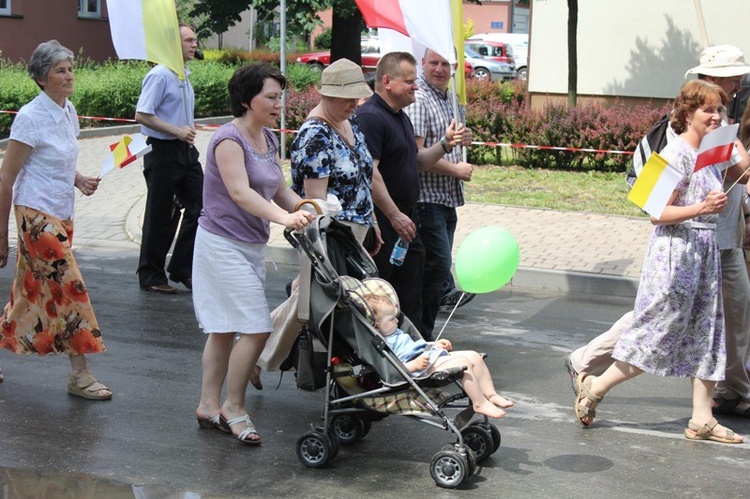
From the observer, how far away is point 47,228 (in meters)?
6.14

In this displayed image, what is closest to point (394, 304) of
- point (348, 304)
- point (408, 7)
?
point (348, 304)

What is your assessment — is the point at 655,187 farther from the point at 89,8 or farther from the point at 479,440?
the point at 89,8

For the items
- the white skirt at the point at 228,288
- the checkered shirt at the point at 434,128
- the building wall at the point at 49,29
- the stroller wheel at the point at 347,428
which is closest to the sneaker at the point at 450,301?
the checkered shirt at the point at 434,128

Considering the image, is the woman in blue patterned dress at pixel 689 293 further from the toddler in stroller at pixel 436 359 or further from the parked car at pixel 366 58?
the parked car at pixel 366 58

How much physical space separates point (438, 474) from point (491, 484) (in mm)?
281

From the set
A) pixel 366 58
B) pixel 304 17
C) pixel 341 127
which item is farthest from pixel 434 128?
pixel 366 58

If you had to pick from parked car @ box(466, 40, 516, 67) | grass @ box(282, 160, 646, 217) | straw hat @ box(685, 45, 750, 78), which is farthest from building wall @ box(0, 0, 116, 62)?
straw hat @ box(685, 45, 750, 78)

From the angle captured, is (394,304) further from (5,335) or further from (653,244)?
(5,335)

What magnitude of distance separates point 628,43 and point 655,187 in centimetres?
1671

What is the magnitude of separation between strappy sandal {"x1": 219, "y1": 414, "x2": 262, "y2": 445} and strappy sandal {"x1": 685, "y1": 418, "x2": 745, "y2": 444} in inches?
87.5

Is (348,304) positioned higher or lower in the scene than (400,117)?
lower

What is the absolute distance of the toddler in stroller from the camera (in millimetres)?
5000

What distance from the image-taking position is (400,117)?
6723 mm

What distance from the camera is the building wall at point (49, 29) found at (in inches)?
1248
